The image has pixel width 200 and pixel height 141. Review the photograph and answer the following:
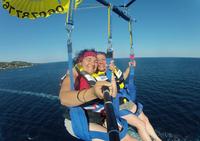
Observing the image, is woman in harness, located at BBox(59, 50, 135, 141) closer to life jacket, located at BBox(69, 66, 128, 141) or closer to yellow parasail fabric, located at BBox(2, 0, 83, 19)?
life jacket, located at BBox(69, 66, 128, 141)

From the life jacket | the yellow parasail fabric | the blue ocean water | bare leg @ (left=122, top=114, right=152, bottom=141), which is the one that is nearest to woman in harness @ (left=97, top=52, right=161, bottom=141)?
bare leg @ (left=122, top=114, right=152, bottom=141)

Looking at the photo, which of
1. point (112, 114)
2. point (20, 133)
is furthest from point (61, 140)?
point (112, 114)

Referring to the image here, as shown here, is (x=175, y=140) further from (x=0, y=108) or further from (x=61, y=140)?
(x=0, y=108)

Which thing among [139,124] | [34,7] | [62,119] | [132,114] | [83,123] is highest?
[34,7]

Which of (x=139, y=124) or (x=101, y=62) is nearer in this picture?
(x=139, y=124)

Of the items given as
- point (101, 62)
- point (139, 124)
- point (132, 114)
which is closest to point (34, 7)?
point (101, 62)

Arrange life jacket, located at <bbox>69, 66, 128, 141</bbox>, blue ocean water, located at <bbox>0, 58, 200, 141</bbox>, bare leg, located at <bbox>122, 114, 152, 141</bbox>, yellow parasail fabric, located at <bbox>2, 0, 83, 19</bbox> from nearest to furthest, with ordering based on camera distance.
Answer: life jacket, located at <bbox>69, 66, 128, 141</bbox> → bare leg, located at <bbox>122, 114, 152, 141</bbox> → yellow parasail fabric, located at <bbox>2, 0, 83, 19</bbox> → blue ocean water, located at <bbox>0, 58, 200, 141</bbox>

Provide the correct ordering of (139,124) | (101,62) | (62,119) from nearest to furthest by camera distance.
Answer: (139,124), (101,62), (62,119)

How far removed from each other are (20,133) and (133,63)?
71.2 feet

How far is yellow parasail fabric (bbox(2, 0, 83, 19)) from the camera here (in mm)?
7648

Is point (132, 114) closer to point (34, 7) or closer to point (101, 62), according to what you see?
point (101, 62)

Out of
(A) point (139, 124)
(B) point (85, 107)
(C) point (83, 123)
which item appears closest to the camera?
(C) point (83, 123)

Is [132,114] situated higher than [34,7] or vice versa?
[34,7]

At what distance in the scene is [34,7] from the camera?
26.0ft
